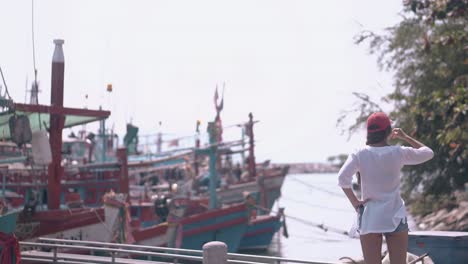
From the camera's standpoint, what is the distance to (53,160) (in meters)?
17.5

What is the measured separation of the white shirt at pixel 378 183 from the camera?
7305 millimetres

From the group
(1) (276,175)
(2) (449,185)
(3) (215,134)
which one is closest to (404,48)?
(2) (449,185)

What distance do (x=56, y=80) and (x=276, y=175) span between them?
24.1m

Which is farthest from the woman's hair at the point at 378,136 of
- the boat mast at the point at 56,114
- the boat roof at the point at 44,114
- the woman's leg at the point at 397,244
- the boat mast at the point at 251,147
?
the boat mast at the point at 251,147

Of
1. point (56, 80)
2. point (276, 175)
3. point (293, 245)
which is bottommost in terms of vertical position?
point (293, 245)

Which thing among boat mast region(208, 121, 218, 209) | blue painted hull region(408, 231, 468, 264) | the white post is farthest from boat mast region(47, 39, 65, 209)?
boat mast region(208, 121, 218, 209)

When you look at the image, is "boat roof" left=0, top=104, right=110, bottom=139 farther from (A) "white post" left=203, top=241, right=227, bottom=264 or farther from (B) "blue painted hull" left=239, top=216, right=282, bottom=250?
(B) "blue painted hull" left=239, top=216, right=282, bottom=250

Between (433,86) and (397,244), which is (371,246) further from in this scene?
(433,86)

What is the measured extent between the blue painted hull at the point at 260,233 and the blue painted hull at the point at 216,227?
8.06ft

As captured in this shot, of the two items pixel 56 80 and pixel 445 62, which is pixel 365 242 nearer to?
pixel 56 80

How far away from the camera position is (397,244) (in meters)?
7.44

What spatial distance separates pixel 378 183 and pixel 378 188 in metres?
0.04

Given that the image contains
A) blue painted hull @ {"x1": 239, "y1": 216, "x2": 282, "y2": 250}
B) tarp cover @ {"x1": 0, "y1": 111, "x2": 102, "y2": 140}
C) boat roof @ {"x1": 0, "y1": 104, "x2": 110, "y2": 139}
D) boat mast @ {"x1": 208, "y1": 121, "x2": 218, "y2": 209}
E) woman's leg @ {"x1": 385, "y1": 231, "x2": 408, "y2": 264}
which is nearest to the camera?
woman's leg @ {"x1": 385, "y1": 231, "x2": 408, "y2": 264}

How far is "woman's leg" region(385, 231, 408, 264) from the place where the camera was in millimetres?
7422
